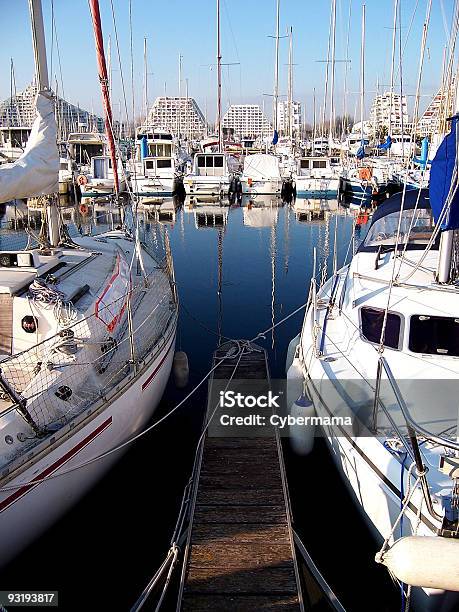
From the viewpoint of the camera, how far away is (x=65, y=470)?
17.9ft

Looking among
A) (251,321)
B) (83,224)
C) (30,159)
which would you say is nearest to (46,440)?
(30,159)

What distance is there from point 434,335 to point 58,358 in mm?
4749

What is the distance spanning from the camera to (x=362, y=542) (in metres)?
6.05

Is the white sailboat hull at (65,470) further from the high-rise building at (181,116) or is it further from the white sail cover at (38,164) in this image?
the high-rise building at (181,116)

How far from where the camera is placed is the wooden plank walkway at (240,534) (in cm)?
484

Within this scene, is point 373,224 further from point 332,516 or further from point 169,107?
point 169,107

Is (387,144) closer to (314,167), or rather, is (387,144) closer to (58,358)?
(314,167)

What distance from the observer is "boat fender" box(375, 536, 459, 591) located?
3.94 meters

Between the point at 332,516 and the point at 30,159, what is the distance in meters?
6.44

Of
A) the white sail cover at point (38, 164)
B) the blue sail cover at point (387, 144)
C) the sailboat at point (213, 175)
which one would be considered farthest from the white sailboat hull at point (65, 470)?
the blue sail cover at point (387, 144)

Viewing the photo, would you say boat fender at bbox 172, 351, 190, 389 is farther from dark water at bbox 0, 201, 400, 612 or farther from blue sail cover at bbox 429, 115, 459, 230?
blue sail cover at bbox 429, 115, 459, 230

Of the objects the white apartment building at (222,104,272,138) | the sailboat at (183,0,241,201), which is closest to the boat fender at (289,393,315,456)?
the sailboat at (183,0,241,201)

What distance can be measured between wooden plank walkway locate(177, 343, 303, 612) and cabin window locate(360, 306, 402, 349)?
197 cm

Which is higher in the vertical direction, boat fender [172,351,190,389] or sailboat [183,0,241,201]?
sailboat [183,0,241,201]
